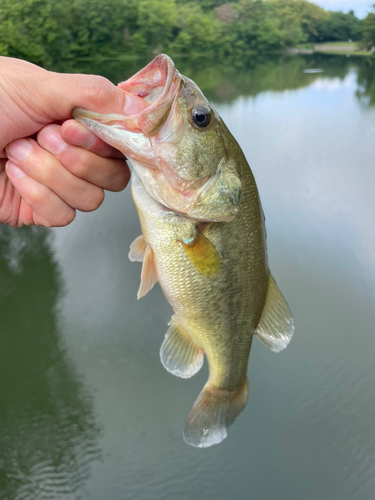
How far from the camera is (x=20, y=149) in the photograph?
134cm

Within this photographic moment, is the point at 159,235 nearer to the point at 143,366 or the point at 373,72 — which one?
the point at 143,366

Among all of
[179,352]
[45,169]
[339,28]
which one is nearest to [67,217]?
[45,169]

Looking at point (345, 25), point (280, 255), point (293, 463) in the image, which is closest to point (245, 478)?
point (293, 463)

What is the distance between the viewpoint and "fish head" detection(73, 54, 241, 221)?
1.08m

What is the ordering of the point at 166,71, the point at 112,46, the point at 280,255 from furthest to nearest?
the point at 112,46, the point at 280,255, the point at 166,71

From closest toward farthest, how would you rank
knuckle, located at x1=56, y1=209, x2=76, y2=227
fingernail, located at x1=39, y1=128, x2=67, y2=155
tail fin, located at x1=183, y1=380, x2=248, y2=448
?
fingernail, located at x1=39, y1=128, x2=67, y2=155 < knuckle, located at x1=56, y1=209, x2=76, y2=227 < tail fin, located at x1=183, y1=380, x2=248, y2=448

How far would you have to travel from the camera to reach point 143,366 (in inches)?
232

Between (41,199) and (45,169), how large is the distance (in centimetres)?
15

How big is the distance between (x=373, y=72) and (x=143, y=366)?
110ft

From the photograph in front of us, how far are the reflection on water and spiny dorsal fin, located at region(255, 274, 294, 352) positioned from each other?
4.67m

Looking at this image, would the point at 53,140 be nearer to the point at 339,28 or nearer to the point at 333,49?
the point at 333,49

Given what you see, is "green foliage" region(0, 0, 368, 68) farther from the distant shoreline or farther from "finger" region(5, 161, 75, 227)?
"finger" region(5, 161, 75, 227)

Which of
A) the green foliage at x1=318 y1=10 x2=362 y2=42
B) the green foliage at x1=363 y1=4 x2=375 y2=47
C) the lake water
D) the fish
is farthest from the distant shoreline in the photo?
the fish

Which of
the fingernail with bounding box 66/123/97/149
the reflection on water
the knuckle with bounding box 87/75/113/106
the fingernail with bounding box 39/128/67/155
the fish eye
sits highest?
the knuckle with bounding box 87/75/113/106
